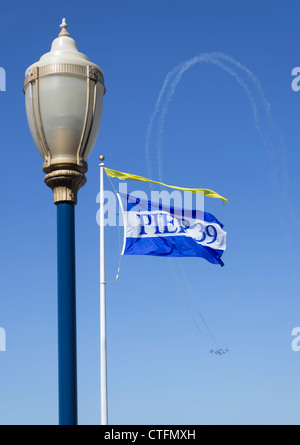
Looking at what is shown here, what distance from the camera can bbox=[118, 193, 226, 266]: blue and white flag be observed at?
19609 mm

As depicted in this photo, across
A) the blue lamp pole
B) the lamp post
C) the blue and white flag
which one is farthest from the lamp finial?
the blue and white flag

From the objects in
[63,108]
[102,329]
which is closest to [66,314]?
[63,108]

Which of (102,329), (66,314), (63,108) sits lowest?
(66,314)

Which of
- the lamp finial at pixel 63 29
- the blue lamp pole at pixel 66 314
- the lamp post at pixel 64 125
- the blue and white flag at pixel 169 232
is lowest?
the blue lamp pole at pixel 66 314

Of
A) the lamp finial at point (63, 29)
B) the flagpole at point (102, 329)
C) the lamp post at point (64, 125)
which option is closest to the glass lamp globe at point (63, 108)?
the lamp post at point (64, 125)

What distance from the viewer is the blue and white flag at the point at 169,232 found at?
64.3ft

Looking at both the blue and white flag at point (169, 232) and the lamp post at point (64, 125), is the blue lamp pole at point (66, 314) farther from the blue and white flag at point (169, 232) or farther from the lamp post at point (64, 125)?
the blue and white flag at point (169, 232)

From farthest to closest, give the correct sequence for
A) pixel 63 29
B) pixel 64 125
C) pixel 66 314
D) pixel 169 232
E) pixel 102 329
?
pixel 169 232
pixel 102 329
pixel 63 29
pixel 64 125
pixel 66 314

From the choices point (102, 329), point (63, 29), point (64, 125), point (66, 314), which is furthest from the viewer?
point (102, 329)

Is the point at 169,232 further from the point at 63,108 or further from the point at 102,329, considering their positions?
the point at 63,108

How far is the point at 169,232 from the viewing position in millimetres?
20078

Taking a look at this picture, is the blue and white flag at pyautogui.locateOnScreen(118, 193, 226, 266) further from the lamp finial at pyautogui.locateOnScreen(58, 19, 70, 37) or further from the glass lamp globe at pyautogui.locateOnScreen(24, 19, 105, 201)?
the glass lamp globe at pyautogui.locateOnScreen(24, 19, 105, 201)

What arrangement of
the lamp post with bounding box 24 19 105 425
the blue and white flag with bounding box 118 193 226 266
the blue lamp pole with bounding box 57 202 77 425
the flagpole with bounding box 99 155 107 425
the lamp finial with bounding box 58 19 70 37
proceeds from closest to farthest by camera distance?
the blue lamp pole with bounding box 57 202 77 425 < the lamp post with bounding box 24 19 105 425 < the lamp finial with bounding box 58 19 70 37 < the flagpole with bounding box 99 155 107 425 < the blue and white flag with bounding box 118 193 226 266
